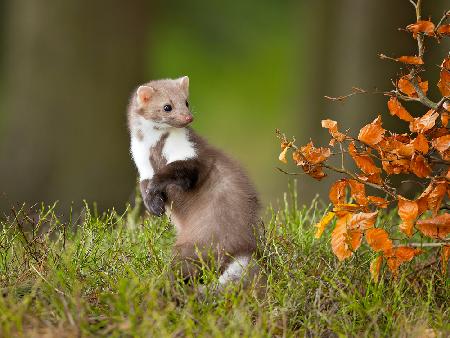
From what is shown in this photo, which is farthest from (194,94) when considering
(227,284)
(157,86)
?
(227,284)

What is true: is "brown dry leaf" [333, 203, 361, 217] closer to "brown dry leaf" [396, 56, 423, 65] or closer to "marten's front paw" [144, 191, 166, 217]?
"brown dry leaf" [396, 56, 423, 65]

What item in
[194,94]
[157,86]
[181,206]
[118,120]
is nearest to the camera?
[181,206]

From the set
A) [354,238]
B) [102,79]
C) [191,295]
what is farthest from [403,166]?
[102,79]

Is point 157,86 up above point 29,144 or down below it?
above

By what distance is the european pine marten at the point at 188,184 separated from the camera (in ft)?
20.9

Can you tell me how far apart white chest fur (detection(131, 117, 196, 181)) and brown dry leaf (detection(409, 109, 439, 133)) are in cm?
166

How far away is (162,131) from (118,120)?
7.08 meters

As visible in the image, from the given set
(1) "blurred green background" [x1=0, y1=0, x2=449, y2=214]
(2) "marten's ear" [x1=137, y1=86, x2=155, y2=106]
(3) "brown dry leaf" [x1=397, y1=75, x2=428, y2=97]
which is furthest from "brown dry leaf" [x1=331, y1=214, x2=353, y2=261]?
(1) "blurred green background" [x1=0, y1=0, x2=449, y2=214]

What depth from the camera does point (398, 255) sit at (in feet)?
19.9

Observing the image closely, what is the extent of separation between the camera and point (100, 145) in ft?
46.1

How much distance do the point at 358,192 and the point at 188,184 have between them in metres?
1.24

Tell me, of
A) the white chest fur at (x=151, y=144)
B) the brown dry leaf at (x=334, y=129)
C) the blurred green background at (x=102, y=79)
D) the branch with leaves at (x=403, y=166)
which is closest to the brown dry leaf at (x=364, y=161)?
the branch with leaves at (x=403, y=166)

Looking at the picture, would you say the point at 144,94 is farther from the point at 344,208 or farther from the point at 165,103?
the point at 344,208

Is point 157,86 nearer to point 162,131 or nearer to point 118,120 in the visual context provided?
point 162,131
